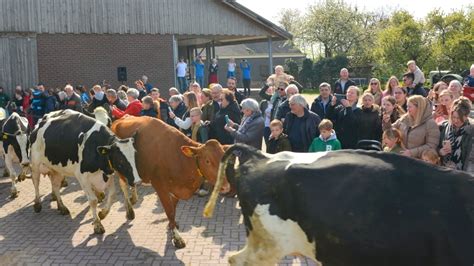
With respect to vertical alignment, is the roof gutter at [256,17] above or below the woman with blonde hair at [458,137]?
above

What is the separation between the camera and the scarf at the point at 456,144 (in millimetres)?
6012

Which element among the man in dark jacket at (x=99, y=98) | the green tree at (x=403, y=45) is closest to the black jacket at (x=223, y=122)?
the man in dark jacket at (x=99, y=98)

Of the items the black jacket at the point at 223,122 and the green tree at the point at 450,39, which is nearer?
the black jacket at the point at 223,122

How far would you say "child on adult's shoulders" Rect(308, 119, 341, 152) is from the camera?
7012 mm

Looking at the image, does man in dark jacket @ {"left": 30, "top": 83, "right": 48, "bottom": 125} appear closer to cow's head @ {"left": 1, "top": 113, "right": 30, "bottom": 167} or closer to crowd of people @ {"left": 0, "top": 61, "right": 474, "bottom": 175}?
crowd of people @ {"left": 0, "top": 61, "right": 474, "bottom": 175}

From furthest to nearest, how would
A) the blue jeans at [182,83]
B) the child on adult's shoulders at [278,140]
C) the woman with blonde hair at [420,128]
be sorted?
the blue jeans at [182,83]
the child on adult's shoulders at [278,140]
the woman with blonde hair at [420,128]

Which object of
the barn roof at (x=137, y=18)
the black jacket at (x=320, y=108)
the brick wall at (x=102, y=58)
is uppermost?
the barn roof at (x=137, y=18)

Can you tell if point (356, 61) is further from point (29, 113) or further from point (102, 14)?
point (29, 113)

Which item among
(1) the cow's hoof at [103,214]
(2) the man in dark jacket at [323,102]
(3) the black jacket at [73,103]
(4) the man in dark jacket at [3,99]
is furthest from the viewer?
(4) the man in dark jacket at [3,99]

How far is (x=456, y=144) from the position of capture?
19.9 ft

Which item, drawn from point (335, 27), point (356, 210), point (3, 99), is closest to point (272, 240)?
point (356, 210)

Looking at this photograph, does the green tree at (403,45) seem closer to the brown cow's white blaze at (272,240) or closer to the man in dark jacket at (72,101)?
the man in dark jacket at (72,101)

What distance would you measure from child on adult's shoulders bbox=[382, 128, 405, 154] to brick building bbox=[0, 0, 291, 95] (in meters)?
16.0

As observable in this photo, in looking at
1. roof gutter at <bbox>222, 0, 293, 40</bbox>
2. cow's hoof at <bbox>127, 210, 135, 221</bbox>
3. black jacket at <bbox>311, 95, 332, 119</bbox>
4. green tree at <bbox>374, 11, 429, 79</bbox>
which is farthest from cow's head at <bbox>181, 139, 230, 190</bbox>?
green tree at <bbox>374, 11, 429, 79</bbox>
